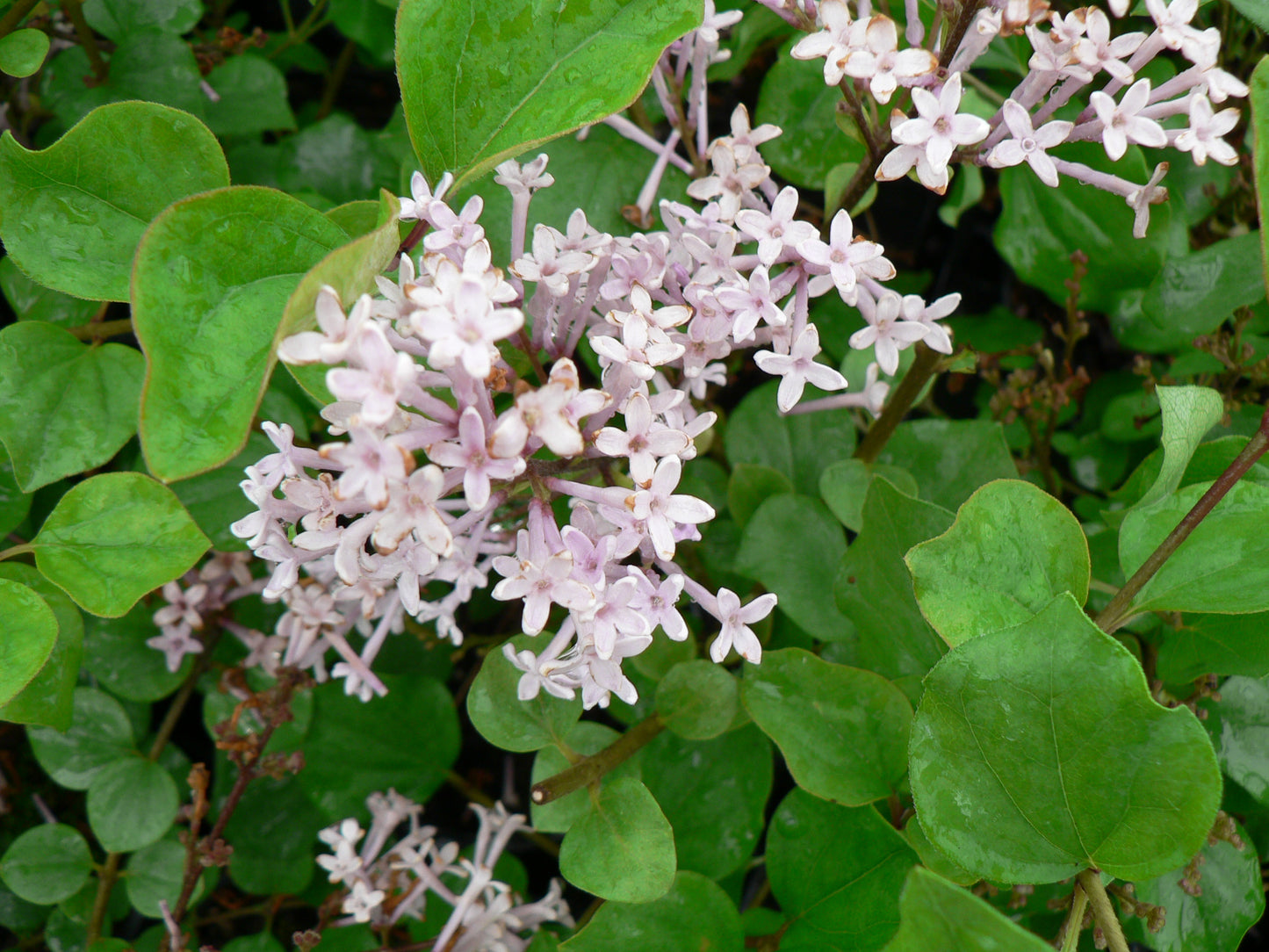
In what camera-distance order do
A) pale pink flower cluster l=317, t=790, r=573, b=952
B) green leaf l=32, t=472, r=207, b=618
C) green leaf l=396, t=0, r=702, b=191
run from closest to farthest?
green leaf l=396, t=0, r=702, b=191 → green leaf l=32, t=472, r=207, b=618 → pale pink flower cluster l=317, t=790, r=573, b=952

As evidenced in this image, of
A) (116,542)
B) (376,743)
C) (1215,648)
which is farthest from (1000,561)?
(376,743)

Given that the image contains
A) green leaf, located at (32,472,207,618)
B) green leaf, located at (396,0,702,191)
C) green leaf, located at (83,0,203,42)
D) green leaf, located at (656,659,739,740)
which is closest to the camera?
green leaf, located at (396,0,702,191)

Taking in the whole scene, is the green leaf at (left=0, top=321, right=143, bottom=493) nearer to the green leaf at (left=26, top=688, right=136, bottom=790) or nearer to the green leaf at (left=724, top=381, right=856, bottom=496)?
the green leaf at (left=26, top=688, right=136, bottom=790)

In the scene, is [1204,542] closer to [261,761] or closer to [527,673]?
[527,673]

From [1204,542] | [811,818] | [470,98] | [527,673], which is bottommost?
[811,818]

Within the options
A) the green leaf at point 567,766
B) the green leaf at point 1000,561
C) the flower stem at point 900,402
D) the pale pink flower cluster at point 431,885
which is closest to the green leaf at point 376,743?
the pale pink flower cluster at point 431,885

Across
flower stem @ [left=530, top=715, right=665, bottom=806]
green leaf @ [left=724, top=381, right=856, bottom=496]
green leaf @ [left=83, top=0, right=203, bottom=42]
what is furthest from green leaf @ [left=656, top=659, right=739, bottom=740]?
green leaf @ [left=83, top=0, right=203, bottom=42]

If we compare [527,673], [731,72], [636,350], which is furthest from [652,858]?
[731,72]

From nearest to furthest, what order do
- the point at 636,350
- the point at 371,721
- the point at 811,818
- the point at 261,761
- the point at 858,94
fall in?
the point at 636,350 → the point at 858,94 → the point at 811,818 → the point at 261,761 → the point at 371,721

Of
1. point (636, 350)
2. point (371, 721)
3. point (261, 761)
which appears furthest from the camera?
point (371, 721)
